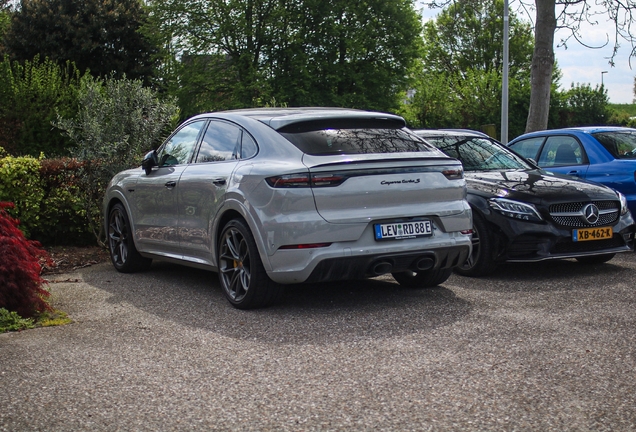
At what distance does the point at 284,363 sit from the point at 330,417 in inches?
43.4

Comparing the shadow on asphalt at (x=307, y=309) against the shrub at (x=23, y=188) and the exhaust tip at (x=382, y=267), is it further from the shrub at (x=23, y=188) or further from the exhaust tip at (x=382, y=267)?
the shrub at (x=23, y=188)

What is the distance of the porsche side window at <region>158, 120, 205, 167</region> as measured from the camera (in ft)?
26.1

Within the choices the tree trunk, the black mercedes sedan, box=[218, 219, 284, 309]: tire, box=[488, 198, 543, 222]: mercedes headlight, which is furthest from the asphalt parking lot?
the tree trunk

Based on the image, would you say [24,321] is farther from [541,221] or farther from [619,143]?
[619,143]

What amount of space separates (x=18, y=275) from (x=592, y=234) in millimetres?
5446

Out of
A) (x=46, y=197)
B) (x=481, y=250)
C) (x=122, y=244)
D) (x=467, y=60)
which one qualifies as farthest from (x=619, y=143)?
(x=467, y=60)

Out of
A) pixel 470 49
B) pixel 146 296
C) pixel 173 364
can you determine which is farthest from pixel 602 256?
pixel 470 49

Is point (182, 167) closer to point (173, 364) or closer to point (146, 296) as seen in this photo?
point (146, 296)

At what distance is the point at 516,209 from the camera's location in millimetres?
8164

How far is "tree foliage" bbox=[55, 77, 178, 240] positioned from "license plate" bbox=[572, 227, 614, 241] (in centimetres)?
556

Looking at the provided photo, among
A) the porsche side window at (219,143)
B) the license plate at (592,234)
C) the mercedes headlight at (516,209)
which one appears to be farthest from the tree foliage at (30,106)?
the license plate at (592,234)

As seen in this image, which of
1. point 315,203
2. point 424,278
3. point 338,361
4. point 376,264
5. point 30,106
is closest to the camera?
point 338,361

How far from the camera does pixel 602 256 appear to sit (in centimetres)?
889

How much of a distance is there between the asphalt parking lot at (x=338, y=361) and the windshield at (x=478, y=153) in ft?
6.75
